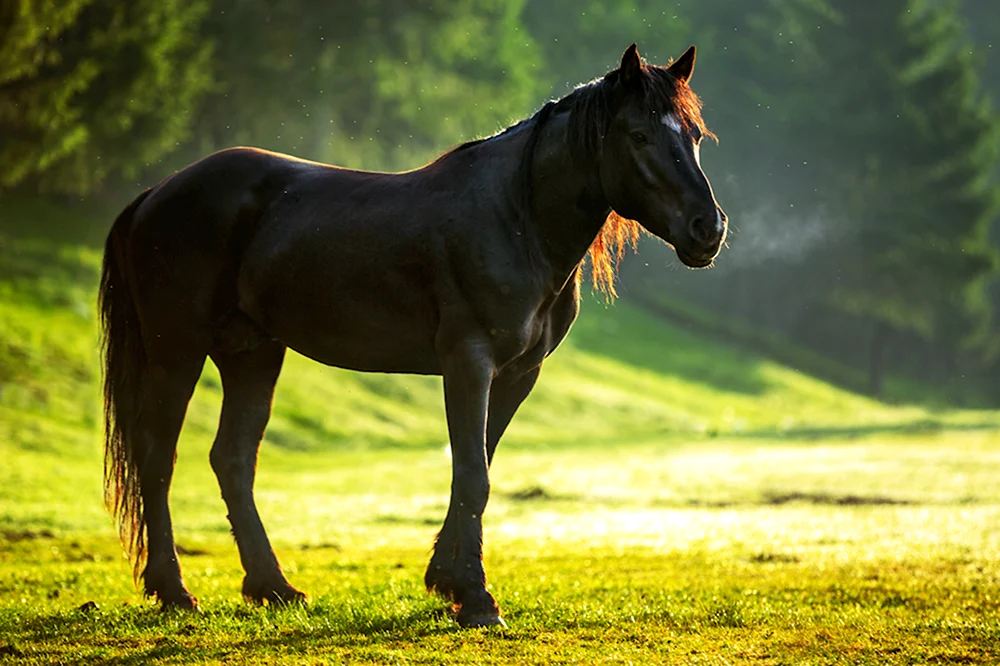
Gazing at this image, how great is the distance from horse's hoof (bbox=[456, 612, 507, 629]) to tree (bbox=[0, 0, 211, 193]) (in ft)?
53.4

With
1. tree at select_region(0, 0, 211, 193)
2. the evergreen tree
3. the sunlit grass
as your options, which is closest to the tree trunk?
the evergreen tree

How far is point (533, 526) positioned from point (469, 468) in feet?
25.6

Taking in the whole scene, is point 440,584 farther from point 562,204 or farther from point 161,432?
point 562,204

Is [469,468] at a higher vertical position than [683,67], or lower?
lower

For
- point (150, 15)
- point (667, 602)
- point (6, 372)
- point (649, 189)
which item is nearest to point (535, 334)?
point (649, 189)

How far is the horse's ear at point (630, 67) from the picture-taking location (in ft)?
20.3

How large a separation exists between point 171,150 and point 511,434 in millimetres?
11740

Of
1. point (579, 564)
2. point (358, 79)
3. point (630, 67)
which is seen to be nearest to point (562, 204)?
point (630, 67)

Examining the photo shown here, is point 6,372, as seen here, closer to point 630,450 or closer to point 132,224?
point 630,450

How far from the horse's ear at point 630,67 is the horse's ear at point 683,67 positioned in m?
0.33

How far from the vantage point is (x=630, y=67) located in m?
6.26

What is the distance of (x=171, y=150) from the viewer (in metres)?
32.1

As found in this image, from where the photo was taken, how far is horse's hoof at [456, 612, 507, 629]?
6202 millimetres

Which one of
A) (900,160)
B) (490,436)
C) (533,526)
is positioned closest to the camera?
(490,436)
